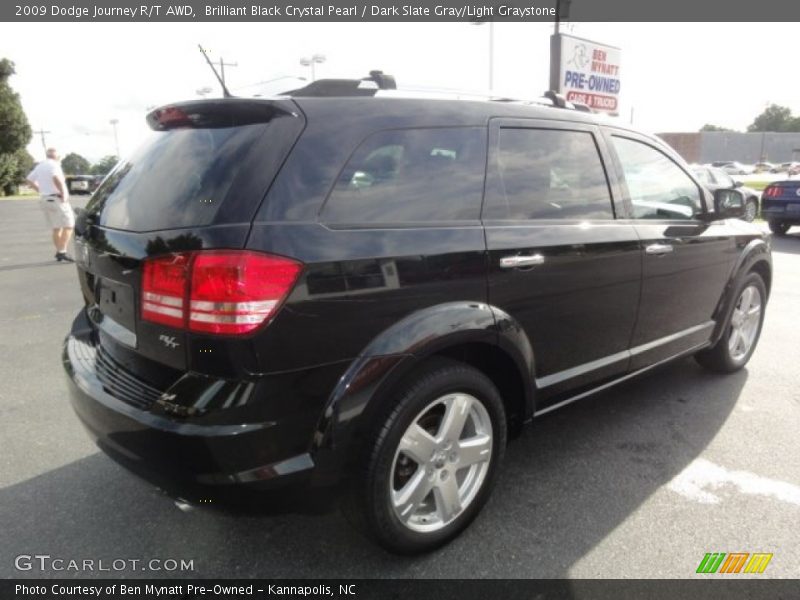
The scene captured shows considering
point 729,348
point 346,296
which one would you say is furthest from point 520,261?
point 729,348

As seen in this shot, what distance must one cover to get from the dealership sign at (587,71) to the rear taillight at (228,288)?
12.4 meters

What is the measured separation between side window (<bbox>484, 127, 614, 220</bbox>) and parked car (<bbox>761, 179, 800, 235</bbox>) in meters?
11.3

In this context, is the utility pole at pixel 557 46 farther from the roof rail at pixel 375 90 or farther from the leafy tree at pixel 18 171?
the leafy tree at pixel 18 171

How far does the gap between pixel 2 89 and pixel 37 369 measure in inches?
1729

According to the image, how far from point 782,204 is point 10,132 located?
45431mm

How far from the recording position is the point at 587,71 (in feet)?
45.5

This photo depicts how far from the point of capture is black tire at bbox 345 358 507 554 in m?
2.02

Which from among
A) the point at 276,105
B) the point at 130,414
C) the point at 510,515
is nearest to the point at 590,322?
the point at 510,515

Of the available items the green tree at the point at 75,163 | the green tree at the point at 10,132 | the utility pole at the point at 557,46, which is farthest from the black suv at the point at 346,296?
the green tree at the point at 75,163

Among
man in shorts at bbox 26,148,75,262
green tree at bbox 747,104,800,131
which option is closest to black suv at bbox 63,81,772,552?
man in shorts at bbox 26,148,75,262

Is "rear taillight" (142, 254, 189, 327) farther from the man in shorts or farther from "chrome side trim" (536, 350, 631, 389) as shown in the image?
the man in shorts

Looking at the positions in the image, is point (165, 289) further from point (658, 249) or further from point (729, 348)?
point (729, 348)

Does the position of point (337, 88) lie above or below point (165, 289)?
above

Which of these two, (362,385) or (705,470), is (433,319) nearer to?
(362,385)
